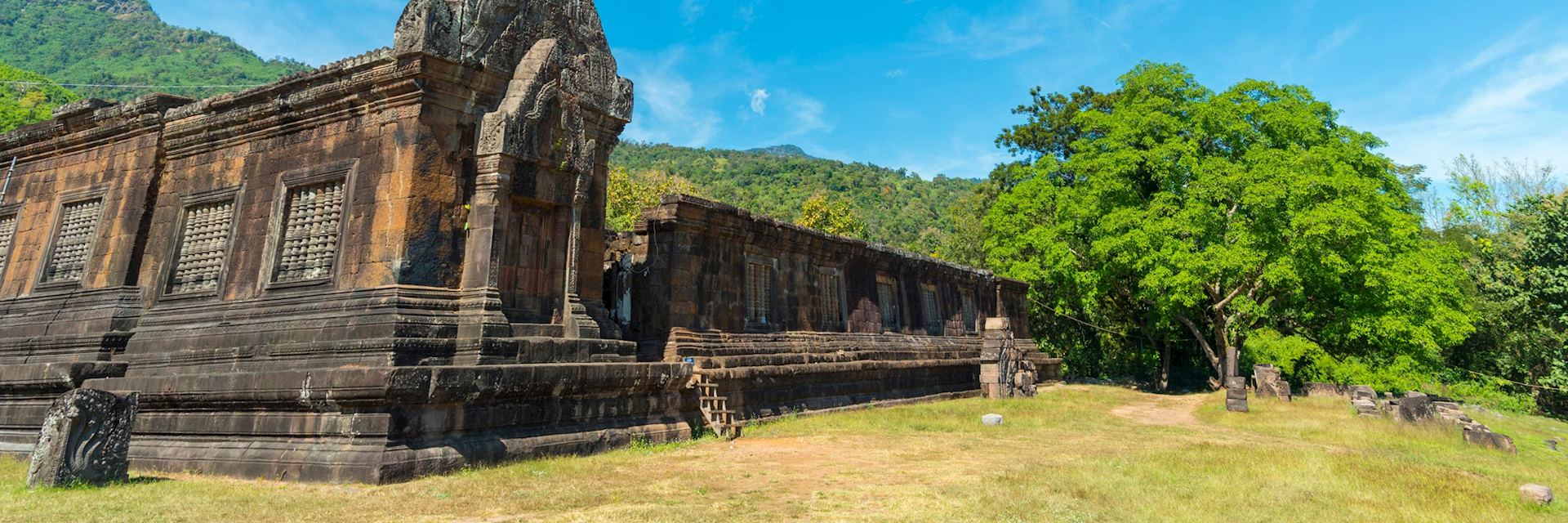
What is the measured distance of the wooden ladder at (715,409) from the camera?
11.5 m

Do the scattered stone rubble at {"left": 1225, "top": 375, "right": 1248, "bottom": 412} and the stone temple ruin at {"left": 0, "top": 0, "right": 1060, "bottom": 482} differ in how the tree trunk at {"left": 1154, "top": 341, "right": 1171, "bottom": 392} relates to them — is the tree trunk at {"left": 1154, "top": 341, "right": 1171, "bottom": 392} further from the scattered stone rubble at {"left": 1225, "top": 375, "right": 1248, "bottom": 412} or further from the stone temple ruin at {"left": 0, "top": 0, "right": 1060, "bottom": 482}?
the stone temple ruin at {"left": 0, "top": 0, "right": 1060, "bottom": 482}

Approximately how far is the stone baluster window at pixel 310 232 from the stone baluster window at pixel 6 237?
22.5 ft

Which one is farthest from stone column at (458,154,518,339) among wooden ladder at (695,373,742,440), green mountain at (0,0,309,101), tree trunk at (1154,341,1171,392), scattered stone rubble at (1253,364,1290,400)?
green mountain at (0,0,309,101)

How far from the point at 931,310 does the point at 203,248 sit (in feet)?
56.9

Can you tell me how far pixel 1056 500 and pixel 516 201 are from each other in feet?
23.6

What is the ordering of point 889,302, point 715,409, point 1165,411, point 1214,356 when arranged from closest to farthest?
1. point 715,409
2. point 1165,411
3. point 889,302
4. point 1214,356

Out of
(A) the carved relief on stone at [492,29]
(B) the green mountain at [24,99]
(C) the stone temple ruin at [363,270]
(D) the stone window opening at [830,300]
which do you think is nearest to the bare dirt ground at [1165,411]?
(D) the stone window opening at [830,300]

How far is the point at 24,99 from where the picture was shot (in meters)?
37.2

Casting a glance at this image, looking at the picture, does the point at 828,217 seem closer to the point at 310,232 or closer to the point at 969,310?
the point at 969,310

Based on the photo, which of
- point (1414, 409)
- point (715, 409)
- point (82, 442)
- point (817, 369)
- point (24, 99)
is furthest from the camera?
point (24, 99)

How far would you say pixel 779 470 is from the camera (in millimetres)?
8539

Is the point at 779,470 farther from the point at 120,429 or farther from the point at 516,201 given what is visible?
the point at 120,429

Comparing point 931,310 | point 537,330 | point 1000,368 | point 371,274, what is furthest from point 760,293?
point 931,310

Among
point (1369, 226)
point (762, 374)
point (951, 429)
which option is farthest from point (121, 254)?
point (1369, 226)
